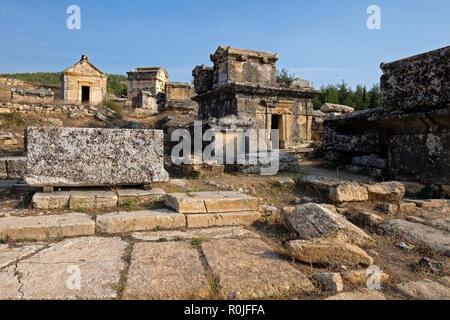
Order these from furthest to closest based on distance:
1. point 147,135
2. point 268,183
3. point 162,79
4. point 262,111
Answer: point 162,79 → point 262,111 → point 268,183 → point 147,135

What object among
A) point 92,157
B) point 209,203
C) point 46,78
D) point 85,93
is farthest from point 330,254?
point 46,78

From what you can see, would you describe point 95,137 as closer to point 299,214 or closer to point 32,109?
point 299,214

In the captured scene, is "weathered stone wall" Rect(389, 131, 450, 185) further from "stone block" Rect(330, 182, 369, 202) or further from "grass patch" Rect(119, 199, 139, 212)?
"grass patch" Rect(119, 199, 139, 212)

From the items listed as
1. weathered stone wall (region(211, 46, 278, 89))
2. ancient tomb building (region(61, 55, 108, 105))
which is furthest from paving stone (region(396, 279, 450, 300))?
ancient tomb building (region(61, 55, 108, 105))

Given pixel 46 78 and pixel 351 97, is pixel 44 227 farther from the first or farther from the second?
pixel 46 78

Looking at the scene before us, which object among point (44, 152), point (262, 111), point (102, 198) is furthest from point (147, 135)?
point (262, 111)

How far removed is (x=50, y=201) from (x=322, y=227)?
3024mm

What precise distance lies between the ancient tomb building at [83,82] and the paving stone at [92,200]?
16.8m

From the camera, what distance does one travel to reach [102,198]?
355 cm

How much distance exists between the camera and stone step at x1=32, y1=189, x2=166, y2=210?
3.42 m

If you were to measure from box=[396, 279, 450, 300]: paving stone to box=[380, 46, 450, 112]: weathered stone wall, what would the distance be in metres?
3.47

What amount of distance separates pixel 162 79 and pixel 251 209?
23325 millimetres

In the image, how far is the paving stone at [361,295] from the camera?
1.72 meters

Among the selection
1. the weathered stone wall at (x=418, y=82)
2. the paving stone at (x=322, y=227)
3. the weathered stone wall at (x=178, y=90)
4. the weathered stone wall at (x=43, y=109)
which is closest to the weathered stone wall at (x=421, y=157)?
the weathered stone wall at (x=418, y=82)
